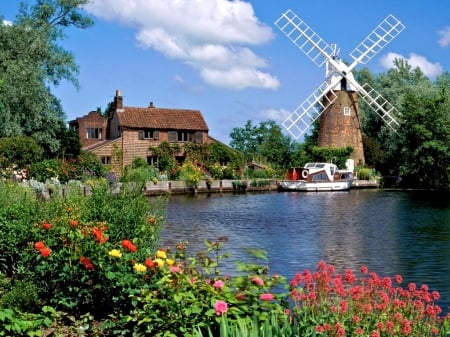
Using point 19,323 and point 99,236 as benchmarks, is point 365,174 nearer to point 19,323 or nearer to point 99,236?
point 99,236

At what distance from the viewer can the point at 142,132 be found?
5897 cm

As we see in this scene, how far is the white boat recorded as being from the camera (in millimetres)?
55281

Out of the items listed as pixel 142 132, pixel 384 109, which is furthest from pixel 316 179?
pixel 142 132

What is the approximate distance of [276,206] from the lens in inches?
1540

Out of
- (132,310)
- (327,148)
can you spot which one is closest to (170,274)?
(132,310)

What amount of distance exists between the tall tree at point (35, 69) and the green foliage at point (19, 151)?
2.05 meters

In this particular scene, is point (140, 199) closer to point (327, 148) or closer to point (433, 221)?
point (433, 221)

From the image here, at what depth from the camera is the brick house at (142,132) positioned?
5769 cm

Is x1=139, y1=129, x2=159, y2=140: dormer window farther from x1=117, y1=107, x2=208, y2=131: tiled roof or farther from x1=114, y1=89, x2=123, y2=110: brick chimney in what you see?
x1=114, y1=89, x2=123, y2=110: brick chimney

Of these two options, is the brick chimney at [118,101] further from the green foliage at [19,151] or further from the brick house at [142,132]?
the green foliage at [19,151]

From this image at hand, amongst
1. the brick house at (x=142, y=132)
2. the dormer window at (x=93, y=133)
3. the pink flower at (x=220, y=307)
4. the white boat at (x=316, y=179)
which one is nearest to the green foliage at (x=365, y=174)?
the white boat at (x=316, y=179)

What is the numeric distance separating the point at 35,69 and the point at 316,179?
86.2 feet

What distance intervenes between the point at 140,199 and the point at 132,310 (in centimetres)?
380

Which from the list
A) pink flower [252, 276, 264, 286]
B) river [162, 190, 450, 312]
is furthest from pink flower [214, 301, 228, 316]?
river [162, 190, 450, 312]
